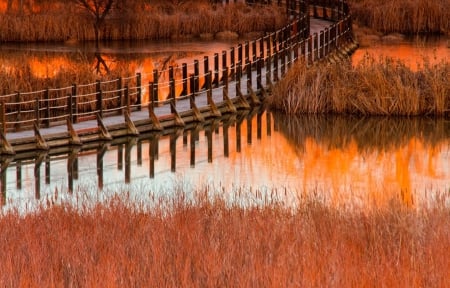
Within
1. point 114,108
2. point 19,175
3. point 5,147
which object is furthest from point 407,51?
point 19,175

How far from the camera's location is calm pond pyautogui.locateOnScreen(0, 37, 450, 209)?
56.8 feet

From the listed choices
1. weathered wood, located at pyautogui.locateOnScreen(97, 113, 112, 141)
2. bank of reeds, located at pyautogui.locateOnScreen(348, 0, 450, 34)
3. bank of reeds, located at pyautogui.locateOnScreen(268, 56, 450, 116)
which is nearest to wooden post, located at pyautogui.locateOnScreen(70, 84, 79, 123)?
weathered wood, located at pyautogui.locateOnScreen(97, 113, 112, 141)

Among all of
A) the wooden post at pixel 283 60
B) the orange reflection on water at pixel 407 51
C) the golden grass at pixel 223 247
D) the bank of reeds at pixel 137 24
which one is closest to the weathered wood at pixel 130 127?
the wooden post at pixel 283 60

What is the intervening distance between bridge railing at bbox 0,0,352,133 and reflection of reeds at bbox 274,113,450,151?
210cm

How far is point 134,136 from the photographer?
22.7 metres

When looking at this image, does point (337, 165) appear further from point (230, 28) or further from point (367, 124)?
point (230, 28)

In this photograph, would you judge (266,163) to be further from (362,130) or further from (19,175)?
(19,175)

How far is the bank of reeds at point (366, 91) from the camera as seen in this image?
1043 inches

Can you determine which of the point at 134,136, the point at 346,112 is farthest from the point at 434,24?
the point at 134,136

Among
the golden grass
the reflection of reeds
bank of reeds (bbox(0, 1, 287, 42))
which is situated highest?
the golden grass

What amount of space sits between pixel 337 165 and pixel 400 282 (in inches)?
452

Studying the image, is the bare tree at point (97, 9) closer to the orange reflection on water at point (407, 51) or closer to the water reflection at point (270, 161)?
the orange reflection on water at point (407, 51)

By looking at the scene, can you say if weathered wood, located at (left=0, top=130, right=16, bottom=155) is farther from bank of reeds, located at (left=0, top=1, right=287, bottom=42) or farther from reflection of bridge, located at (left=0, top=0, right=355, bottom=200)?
bank of reeds, located at (left=0, top=1, right=287, bottom=42)

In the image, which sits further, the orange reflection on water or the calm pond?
the orange reflection on water
